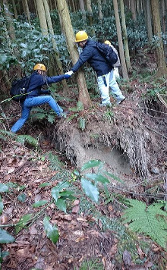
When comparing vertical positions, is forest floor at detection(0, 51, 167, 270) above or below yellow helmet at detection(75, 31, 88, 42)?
below

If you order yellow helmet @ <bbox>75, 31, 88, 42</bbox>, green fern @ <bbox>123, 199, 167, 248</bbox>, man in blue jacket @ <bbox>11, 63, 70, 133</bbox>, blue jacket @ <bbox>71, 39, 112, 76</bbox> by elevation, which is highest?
yellow helmet @ <bbox>75, 31, 88, 42</bbox>

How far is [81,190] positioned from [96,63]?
2.99 meters

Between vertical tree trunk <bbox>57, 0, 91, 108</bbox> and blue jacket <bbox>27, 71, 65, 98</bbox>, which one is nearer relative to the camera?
vertical tree trunk <bbox>57, 0, 91, 108</bbox>

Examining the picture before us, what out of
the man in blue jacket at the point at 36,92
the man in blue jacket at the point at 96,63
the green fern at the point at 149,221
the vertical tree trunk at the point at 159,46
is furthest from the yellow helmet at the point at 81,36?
the vertical tree trunk at the point at 159,46

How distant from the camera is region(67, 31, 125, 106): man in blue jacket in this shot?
438 cm

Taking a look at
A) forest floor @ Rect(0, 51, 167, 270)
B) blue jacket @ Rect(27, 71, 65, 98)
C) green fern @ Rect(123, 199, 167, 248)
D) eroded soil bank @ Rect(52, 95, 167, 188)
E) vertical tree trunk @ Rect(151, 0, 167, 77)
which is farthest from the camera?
vertical tree trunk @ Rect(151, 0, 167, 77)

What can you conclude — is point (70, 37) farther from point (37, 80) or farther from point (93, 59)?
point (37, 80)

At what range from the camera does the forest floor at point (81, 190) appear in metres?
2.21

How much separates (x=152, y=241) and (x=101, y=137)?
2522 mm

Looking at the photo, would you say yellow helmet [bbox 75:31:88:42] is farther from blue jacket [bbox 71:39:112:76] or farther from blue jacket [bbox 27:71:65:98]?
blue jacket [bbox 27:71:65:98]

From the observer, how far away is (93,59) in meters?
4.63

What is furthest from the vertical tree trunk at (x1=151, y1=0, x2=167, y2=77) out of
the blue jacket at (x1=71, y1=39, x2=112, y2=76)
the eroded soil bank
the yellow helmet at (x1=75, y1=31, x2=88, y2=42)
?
the yellow helmet at (x1=75, y1=31, x2=88, y2=42)

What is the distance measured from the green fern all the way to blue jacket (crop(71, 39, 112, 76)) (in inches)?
119

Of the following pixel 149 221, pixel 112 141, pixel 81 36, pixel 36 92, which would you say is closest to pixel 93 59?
pixel 81 36
